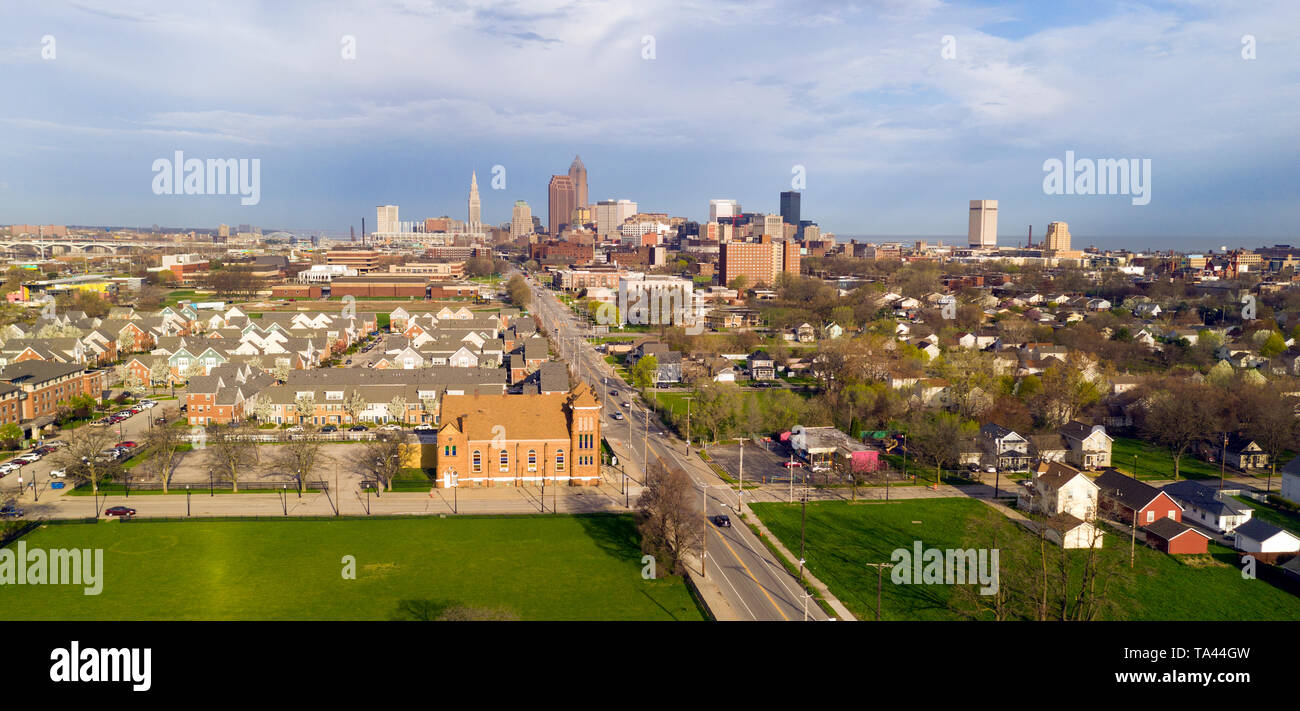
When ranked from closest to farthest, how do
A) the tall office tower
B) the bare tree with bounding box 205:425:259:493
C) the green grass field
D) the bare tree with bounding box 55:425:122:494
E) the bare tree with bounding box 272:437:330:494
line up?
1. the green grass field
2. the bare tree with bounding box 55:425:122:494
3. the bare tree with bounding box 272:437:330:494
4. the bare tree with bounding box 205:425:259:493
5. the tall office tower

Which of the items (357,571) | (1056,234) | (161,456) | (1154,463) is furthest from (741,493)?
(1056,234)

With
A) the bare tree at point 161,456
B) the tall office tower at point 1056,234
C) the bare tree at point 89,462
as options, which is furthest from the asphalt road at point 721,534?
the tall office tower at point 1056,234

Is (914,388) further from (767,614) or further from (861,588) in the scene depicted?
(767,614)

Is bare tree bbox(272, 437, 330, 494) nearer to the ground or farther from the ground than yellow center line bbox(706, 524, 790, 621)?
farther from the ground

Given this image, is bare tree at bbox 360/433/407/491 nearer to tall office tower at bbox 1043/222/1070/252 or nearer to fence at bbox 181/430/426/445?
fence at bbox 181/430/426/445

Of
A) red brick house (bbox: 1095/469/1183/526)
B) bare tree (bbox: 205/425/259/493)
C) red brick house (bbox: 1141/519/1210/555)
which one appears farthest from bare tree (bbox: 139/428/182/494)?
red brick house (bbox: 1141/519/1210/555)
